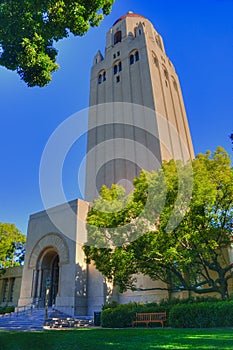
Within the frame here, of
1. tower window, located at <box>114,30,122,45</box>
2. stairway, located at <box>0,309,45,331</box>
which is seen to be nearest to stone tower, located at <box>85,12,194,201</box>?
tower window, located at <box>114,30,122,45</box>

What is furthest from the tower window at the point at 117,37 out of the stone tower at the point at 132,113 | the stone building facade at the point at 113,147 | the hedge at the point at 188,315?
the hedge at the point at 188,315

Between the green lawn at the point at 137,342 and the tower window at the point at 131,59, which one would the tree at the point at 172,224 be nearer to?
the green lawn at the point at 137,342

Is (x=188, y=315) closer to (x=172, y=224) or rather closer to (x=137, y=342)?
(x=172, y=224)

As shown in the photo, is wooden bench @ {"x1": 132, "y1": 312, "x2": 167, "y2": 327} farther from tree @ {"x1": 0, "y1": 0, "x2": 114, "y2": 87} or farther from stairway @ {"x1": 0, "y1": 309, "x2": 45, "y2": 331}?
tree @ {"x1": 0, "y1": 0, "x2": 114, "y2": 87}

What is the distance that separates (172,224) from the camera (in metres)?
14.5

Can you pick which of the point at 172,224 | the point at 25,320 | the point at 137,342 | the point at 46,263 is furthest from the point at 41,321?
the point at 137,342

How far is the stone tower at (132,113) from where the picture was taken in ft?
98.5

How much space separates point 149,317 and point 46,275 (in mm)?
13113

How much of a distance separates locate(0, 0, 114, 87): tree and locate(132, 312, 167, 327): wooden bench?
12618 millimetres

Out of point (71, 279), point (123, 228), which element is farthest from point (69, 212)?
point (123, 228)

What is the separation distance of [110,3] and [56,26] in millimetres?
2101

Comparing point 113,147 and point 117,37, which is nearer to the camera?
point 113,147

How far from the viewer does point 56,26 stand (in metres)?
8.71

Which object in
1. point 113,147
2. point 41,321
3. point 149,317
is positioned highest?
point 113,147
